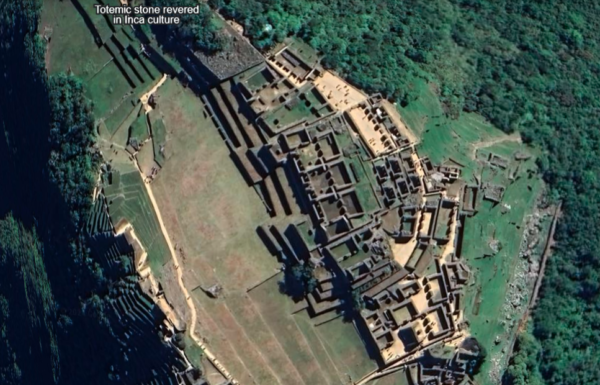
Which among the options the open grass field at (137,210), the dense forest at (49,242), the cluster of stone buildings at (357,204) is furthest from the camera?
the dense forest at (49,242)

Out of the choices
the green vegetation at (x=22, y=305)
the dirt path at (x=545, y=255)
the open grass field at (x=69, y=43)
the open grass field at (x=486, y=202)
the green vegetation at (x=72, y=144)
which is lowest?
the dirt path at (x=545, y=255)

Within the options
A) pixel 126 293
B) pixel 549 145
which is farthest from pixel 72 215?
pixel 549 145

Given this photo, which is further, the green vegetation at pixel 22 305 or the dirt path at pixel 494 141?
the green vegetation at pixel 22 305

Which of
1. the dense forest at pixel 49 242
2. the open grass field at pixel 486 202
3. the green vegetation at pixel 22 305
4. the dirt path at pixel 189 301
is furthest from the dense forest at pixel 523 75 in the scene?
the green vegetation at pixel 22 305

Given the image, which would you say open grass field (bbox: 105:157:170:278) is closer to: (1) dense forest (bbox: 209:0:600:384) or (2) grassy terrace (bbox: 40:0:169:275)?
(2) grassy terrace (bbox: 40:0:169:275)

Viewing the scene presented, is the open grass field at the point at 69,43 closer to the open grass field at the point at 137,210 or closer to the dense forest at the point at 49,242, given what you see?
the dense forest at the point at 49,242

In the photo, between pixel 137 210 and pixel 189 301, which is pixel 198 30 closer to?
pixel 137 210

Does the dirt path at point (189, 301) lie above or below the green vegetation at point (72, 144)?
below
